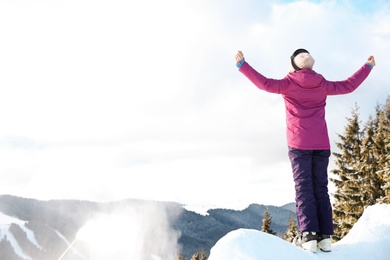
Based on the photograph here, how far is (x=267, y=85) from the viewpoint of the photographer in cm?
536

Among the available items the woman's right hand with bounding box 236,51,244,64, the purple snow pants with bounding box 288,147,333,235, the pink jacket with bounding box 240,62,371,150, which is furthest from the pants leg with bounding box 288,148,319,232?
the woman's right hand with bounding box 236,51,244,64

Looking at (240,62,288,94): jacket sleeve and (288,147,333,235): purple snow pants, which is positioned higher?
(240,62,288,94): jacket sleeve

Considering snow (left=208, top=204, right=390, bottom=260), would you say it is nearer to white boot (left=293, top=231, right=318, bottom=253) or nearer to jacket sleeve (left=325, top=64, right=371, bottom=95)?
white boot (left=293, top=231, right=318, bottom=253)

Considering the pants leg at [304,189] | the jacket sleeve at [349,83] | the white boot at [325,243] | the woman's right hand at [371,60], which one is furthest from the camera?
the woman's right hand at [371,60]

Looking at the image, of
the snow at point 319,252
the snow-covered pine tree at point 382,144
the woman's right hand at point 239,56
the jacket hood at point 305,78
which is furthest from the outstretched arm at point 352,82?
the snow-covered pine tree at point 382,144

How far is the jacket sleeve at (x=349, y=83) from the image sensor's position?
223 inches

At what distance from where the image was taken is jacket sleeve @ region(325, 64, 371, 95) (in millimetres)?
5665

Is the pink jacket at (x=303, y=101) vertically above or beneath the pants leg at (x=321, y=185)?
above

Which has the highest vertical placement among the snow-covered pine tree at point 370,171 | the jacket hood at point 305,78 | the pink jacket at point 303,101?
the snow-covered pine tree at point 370,171

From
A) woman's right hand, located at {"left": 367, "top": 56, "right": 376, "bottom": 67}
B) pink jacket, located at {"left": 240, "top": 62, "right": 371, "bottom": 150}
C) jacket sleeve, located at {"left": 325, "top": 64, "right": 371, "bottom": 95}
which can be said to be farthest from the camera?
woman's right hand, located at {"left": 367, "top": 56, "right": 376, "bottom": 67}

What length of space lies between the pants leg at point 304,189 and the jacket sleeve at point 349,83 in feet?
3.20

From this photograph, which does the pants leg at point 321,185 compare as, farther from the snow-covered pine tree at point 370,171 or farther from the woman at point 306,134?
the snow-covered pine tree at point 370,171

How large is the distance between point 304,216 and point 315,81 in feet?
5.85

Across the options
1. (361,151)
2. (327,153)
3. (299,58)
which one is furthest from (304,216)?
(361,151)
